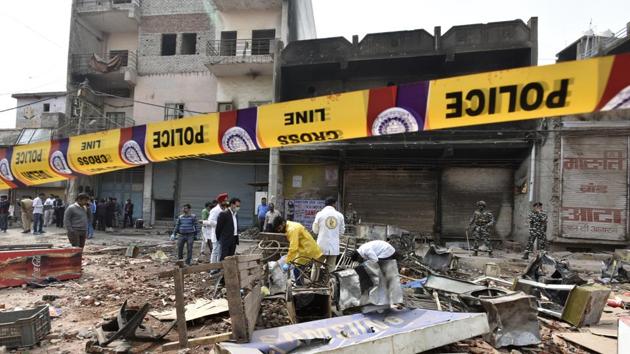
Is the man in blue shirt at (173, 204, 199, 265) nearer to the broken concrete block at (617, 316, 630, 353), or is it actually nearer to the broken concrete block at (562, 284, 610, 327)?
the broken concrete block at (562, 284, 610, 327)

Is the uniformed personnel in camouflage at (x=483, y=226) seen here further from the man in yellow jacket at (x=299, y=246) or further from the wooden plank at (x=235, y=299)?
the wooden plank at (x=235, y=299)

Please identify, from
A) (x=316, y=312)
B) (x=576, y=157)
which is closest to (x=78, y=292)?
(x=316, y=312)

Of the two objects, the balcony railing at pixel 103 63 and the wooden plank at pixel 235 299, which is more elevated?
the balcony railing at pixel 103 63

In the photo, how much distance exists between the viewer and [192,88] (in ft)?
65.0

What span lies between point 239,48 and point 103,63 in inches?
296

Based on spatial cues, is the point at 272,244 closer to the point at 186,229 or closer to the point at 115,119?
the point at 186,229

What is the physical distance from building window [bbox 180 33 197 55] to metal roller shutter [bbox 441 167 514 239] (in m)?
14.9

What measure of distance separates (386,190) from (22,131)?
68.2ft

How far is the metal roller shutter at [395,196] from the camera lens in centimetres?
1600

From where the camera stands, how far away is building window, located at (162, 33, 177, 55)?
2052cm

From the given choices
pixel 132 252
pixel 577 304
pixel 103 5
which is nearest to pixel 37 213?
pixel 132 252

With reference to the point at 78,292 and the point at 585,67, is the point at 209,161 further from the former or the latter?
the point at 585,67

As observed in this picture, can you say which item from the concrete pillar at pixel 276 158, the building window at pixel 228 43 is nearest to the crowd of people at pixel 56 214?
the concrete pillar at pixel 276 158

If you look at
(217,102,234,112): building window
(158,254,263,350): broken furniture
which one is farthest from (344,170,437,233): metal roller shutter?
(158,254,263,350): broken furniture
